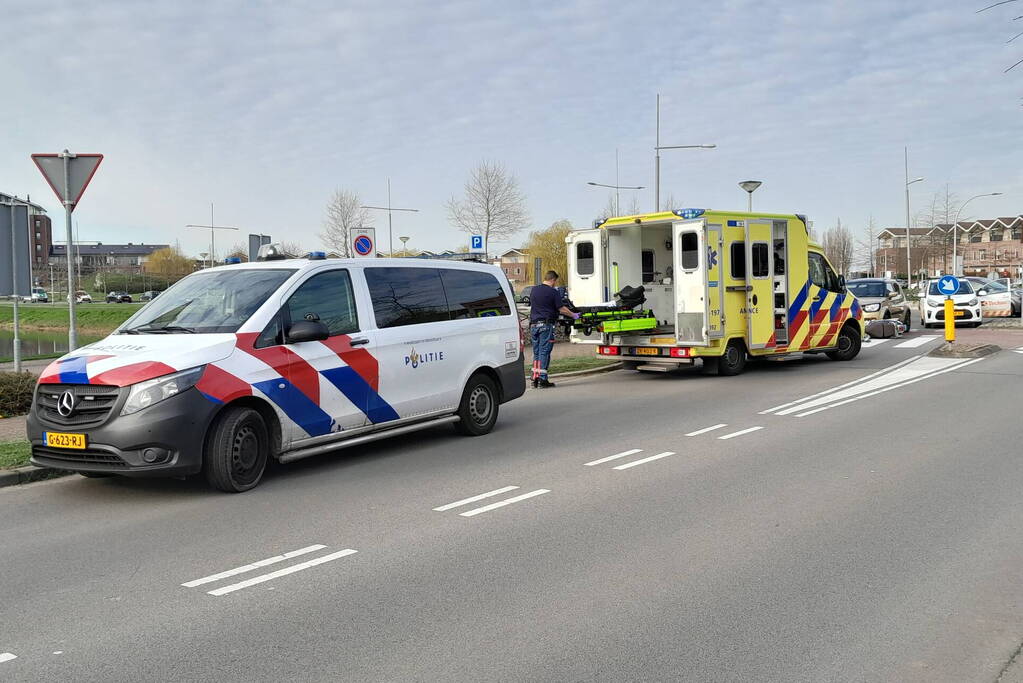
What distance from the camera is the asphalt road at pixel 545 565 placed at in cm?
416

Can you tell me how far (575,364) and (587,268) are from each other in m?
1.96

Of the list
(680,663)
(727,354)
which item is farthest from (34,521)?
(727,354)

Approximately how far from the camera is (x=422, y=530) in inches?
249

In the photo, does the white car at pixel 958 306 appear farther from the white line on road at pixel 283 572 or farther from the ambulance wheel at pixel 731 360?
the white line on road at pixel 283 572

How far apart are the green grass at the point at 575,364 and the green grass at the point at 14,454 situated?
969 centimetres

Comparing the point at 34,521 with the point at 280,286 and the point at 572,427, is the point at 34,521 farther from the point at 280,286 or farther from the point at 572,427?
the point at 572,427

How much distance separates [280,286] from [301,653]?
4.49 m

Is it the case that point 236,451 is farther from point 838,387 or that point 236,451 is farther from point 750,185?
point 750,185

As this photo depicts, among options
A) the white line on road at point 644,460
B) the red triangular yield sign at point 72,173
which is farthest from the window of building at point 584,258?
the red triangular yield sign at point 72,173

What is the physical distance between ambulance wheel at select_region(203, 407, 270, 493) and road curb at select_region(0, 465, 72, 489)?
166 cm

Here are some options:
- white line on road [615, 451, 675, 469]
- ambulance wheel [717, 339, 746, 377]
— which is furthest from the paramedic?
white line on road [615, 451, 675, 469]

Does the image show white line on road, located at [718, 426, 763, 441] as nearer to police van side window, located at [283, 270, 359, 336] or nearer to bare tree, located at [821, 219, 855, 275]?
police van side window, located at [283, 270, 359, 336]

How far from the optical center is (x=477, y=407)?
10352 millimetres

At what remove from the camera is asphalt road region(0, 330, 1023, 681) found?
416 cm
